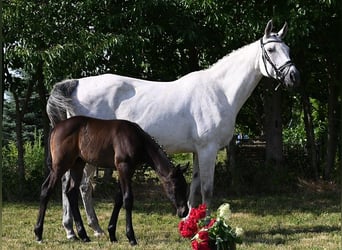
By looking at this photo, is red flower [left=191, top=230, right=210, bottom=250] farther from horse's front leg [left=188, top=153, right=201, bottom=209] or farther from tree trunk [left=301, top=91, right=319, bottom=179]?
tree trunk [left=301, top=91, right=319, bottom=179]

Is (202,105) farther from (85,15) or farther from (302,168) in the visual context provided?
(302,168)

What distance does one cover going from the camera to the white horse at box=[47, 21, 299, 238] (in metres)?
6.61

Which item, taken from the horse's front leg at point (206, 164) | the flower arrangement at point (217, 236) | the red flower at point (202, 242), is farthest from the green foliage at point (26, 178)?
the red flower at point (202, 242)

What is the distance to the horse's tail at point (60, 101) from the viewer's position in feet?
21.9

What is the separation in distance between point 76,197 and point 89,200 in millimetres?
568

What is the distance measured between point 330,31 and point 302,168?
112 inches

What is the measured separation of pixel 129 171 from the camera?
5793 mm

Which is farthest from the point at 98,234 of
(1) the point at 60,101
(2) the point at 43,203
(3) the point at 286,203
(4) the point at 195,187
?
(3) the point at 286,203

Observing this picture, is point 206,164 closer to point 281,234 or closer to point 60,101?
point 281,234

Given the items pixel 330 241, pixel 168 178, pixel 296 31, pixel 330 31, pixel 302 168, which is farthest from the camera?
pixel 302 168

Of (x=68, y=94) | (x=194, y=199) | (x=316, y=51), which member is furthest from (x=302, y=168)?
(x=68, y=94)

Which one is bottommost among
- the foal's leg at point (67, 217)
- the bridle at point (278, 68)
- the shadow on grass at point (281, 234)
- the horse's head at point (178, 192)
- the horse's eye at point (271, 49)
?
the shadow on grass at point (281, 234)

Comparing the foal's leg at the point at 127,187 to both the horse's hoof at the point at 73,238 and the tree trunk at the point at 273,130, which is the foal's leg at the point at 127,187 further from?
the tree trunk at the point at 273,130

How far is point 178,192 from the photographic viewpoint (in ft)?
18.2
